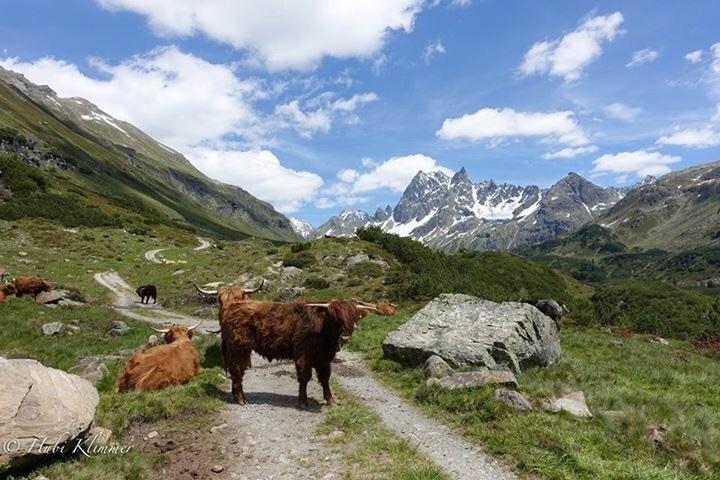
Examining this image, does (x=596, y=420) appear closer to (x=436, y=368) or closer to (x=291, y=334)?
(x=436, y=368)

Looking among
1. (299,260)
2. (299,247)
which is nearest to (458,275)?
(299,260)

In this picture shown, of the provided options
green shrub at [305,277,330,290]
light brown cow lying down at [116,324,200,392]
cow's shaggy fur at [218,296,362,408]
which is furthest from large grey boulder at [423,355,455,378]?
green shrub at [305,277,330,290]

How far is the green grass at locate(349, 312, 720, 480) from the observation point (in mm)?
9055

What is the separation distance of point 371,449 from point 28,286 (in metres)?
26.2

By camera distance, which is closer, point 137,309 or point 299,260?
point 137,309

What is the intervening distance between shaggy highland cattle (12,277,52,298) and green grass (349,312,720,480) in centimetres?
2005

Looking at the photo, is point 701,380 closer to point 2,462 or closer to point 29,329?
point 2,462

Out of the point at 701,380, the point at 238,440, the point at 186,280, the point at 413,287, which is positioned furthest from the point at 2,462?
the point at 186,280

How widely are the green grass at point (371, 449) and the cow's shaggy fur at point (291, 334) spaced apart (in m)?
1.20

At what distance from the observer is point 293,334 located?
493 inches

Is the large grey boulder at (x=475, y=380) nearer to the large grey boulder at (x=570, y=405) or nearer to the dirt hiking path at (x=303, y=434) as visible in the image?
the large grey boulder at (x=570, y=405)

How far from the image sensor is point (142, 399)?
11.3 meters

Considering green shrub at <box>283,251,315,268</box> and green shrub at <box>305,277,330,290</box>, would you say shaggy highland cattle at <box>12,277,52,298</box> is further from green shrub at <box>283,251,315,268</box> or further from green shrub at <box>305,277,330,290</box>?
green shrub at <box>283,251,315,268</box>

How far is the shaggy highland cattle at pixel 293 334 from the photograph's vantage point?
483 inches
